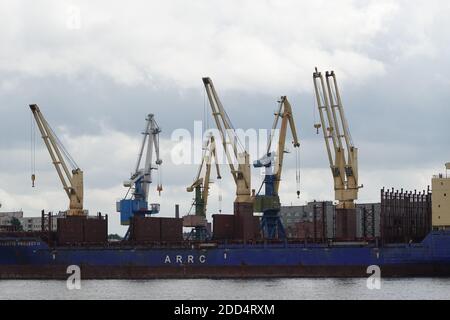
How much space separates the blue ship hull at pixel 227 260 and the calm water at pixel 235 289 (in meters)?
4.32

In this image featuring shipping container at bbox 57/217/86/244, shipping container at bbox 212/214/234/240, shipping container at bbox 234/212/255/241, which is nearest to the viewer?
shipping container at bbox 234/212/255/241

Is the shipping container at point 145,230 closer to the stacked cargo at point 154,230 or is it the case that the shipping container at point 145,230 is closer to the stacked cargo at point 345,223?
the stacked cargo at point 154,230

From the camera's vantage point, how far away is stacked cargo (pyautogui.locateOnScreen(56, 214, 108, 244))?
101625 millimetres

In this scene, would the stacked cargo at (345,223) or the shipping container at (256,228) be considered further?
the shipping container at (256,228)

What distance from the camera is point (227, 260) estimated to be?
308ft

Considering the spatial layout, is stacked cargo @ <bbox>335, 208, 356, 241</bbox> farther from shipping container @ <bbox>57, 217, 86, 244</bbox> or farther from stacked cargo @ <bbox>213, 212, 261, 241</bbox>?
shipping container @ <bbox>57, 217, 86, 244</bbox>

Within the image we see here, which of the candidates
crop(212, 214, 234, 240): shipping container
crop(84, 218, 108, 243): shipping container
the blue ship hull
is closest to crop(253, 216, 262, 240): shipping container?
crop(212, 214, 234, 240): shipping container

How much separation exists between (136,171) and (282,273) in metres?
32.8

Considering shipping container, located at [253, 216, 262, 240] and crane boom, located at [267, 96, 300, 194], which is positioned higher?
crane boom, located at [267, 96, 300, 194]

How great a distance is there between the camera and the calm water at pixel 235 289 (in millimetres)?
66206

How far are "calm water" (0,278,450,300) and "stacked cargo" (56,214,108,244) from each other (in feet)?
38.8

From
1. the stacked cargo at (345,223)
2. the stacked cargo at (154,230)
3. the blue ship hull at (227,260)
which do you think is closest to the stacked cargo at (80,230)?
the blue ship hull at (227,260)
